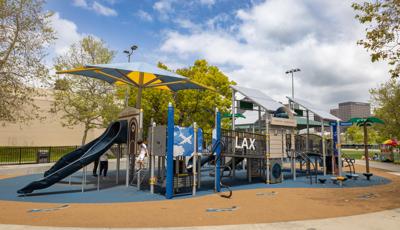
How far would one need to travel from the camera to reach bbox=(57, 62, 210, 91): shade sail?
39.4 ft

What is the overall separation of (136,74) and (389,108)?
92.4 ft

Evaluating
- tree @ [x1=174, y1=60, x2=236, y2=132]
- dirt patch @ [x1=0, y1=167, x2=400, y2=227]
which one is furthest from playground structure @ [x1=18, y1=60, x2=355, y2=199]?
tree @ [x1=174, y1=60, x2=236, y2=132]

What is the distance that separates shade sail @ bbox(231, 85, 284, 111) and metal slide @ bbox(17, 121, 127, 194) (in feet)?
20.1

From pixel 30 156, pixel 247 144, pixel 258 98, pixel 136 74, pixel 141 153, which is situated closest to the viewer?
pixel 141 153

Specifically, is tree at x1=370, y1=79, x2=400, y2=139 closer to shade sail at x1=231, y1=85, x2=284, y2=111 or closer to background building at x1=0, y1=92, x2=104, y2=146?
shade sail at x1=231, y1=85, x2=284, y2=111

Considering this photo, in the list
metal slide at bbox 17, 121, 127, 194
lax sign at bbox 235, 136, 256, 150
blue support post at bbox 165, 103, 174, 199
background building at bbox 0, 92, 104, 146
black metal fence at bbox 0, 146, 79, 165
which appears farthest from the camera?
background building at bbox 0, 92, 104, 146

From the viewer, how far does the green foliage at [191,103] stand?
30.5 meters

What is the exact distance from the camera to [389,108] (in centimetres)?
3095

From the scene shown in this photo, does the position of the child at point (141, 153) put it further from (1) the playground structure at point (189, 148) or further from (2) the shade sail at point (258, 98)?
(2) the shade sail at point (258, 98)

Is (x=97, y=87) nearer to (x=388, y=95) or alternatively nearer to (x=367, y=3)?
(x=367, y=3)

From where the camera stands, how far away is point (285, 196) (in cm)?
1057

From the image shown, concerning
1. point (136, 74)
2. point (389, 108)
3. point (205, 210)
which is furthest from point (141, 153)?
point (389, 108)

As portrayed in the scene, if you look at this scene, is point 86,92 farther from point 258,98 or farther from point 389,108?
point 389,108

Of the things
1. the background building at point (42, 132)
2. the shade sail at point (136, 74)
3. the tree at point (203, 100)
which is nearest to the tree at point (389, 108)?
the tree at point (203, 100)
